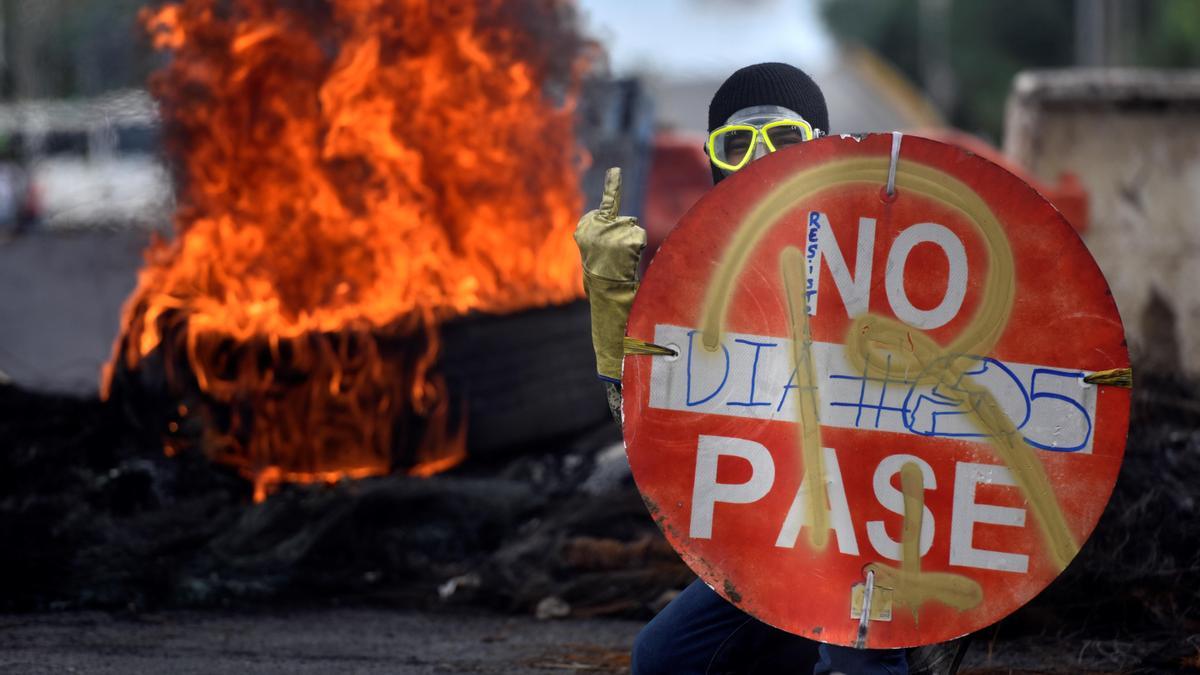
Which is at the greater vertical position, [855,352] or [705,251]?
[705,251]

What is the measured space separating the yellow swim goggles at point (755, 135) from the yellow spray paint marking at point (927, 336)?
0.46 m

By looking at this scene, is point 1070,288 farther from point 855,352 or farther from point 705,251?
point 705,251

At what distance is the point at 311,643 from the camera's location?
16.4 ft

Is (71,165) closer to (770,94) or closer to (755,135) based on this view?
(770,94)

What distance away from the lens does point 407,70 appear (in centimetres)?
798

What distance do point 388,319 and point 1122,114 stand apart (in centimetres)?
867

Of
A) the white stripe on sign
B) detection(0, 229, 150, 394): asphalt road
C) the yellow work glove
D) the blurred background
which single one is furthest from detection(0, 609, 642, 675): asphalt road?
detection(0, 229, 150, 394): asphalt road

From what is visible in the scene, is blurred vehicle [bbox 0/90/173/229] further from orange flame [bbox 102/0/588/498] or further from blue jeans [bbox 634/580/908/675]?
blue jeans [bbox 634/580/908/675]

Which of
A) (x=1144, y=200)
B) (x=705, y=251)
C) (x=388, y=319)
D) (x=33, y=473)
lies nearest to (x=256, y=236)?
(x=388, y=319)

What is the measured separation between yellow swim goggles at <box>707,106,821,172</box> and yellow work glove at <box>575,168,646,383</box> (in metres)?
0.41

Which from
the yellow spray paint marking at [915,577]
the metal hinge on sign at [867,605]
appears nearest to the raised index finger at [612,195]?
the yellow spray paint marking at [915,577]

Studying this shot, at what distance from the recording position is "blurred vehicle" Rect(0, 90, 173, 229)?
62.3 feet

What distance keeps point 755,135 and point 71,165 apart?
69.8ft

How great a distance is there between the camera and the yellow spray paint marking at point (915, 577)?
2811 mm
